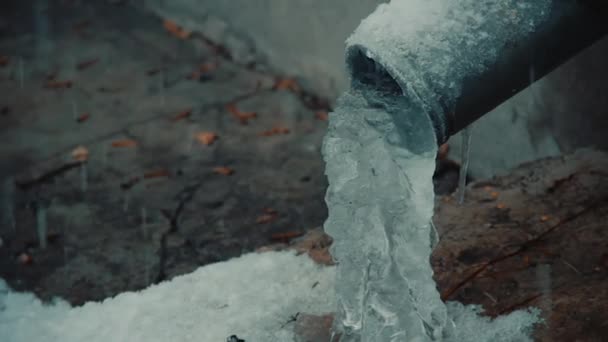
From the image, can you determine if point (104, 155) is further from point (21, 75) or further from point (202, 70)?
point (21, 75)

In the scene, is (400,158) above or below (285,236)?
above

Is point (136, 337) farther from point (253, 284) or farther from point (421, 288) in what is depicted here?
point (421, 288)

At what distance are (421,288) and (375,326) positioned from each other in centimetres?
17

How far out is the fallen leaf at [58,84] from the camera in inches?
213

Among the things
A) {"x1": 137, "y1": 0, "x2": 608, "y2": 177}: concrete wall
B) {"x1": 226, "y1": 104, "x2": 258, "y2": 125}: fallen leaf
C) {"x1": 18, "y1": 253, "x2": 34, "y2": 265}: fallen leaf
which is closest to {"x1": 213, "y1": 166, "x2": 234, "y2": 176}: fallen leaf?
{"x1": 226, "y1": 104, "x2": 258, "y2": 125}: fallen leaf

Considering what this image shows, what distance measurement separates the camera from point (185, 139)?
15.7 ft

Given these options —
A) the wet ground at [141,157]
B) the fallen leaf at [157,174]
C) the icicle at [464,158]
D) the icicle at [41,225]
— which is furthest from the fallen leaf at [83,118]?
the icicle at [464,158]

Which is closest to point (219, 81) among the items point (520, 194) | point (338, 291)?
point (520, 194)

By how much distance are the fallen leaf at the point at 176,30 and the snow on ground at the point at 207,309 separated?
123 inches

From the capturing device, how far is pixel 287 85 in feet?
17.2

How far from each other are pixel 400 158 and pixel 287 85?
2.91m

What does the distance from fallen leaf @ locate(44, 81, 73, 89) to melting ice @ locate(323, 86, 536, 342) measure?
3301 millimetres

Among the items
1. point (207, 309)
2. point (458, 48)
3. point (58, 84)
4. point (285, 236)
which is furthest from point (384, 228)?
point (58, 84)

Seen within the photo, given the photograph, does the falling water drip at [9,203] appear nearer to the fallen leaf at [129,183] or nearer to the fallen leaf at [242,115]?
the fallen leaf at [129,183]
